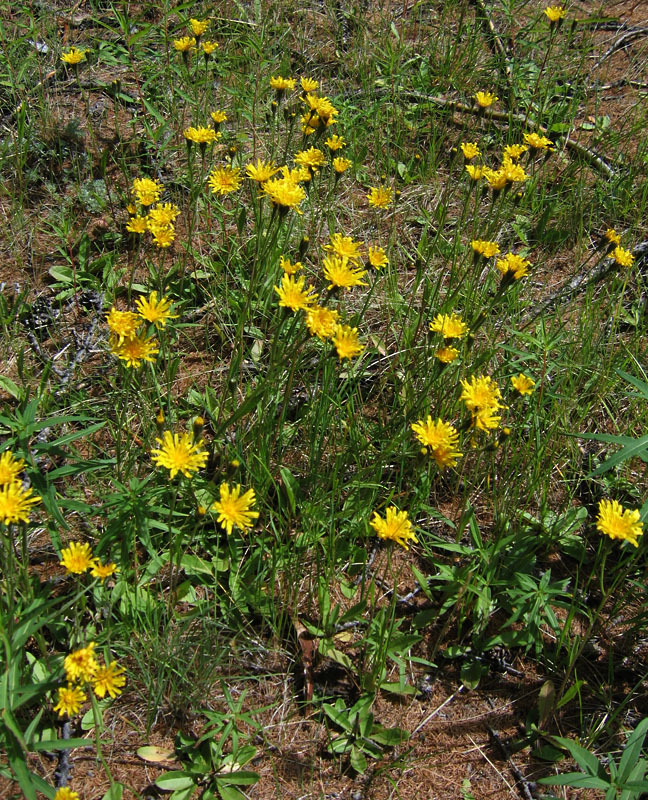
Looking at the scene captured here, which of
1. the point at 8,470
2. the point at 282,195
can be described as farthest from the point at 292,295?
the point at 8,470

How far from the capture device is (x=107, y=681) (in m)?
1.68

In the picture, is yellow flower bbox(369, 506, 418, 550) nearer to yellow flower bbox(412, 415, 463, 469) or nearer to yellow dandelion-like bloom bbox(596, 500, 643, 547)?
yellow flower bbox(412, 415, 463, 469)

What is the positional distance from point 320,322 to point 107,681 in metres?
1.11

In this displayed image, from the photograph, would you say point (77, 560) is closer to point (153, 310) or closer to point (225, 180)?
point (153, 310)

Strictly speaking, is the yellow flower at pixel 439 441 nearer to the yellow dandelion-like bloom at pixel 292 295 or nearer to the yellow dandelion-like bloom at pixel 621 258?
the yellow dandelion-like bloom at pixel 292 295

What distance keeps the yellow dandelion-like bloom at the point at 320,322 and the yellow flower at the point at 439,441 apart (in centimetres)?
37

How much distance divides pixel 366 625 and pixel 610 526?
77 cm

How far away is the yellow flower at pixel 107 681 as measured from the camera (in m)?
1.67

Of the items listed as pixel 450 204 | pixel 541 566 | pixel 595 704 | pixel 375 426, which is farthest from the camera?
pixel 450 204

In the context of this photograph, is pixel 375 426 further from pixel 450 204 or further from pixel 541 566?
pixel 450 204

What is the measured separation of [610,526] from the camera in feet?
6.13

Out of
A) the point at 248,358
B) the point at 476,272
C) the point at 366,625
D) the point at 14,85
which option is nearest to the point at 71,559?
the point at 366,625

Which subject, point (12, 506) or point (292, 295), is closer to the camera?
point (12, 506)

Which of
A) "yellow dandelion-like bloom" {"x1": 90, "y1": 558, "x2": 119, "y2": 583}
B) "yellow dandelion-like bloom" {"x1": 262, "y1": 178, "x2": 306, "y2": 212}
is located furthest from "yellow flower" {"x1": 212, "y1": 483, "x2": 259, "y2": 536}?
"yellow dandelion-like bloom" {"x1": 262, "y1": 178, "x2": 306, "y2": 212}
